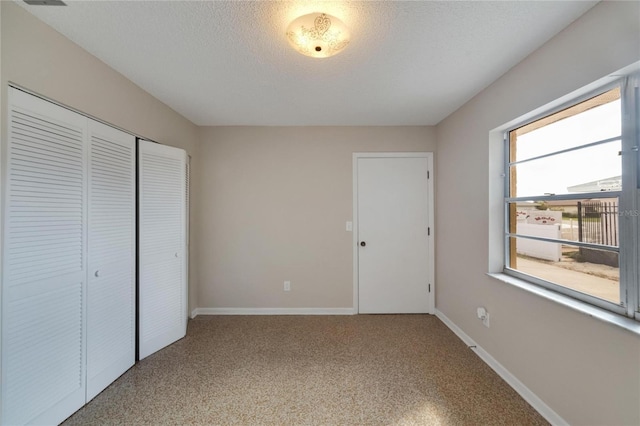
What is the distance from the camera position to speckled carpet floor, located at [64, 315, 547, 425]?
168 centimetres

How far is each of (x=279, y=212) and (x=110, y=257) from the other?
5.80 ft

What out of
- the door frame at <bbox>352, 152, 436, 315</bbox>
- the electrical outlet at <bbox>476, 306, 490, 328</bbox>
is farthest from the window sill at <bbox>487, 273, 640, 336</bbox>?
the door frame at <bbox>352, 152, 436, 315</bbox>

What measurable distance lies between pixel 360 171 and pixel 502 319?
2.10 metres

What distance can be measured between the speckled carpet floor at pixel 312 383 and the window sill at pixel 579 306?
783 millimetres

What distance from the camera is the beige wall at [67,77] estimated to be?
135 centimetres

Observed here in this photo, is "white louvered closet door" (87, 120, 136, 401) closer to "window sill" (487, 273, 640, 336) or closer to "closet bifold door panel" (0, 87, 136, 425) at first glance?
"closet bifold door panel" (0, 87, 136, 425)

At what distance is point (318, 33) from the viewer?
55.0 inches

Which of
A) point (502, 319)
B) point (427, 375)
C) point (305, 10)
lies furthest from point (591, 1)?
point (427, 375)

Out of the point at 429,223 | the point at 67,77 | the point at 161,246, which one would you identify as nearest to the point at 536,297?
the point at 429,223

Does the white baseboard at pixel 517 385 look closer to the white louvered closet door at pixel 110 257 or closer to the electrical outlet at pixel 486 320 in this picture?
the electrical outlet at pixel 486 320

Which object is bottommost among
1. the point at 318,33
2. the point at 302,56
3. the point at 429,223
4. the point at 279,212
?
the point at 429,223

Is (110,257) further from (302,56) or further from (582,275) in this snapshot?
(582,275)

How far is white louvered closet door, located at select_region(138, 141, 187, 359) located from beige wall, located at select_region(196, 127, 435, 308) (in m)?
0.63

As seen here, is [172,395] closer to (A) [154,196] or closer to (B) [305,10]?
(A) [154,196]
